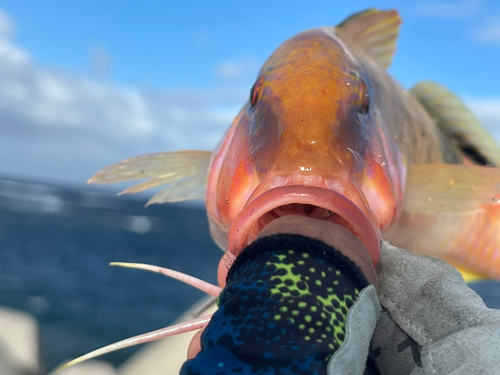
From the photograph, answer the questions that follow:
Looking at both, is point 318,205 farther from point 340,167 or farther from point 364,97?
point 364,97

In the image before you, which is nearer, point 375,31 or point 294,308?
point 294,308

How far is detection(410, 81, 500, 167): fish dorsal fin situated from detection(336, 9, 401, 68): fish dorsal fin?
71cm

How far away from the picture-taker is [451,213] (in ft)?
6.24

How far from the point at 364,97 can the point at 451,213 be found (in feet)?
2.57

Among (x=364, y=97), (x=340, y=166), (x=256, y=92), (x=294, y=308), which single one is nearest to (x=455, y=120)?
(x=364, y=97)

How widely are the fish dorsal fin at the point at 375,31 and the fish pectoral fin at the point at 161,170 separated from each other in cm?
117

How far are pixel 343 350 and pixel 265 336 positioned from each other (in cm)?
15

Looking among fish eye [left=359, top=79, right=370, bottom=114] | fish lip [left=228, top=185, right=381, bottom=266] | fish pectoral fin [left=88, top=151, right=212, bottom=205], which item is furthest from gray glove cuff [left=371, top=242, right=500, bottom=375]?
fish pectoral fin [left=88, top=151, right=212, bottom=205]

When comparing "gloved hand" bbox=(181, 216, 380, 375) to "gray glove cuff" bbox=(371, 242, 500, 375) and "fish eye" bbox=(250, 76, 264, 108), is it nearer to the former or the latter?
"gray glove cuff" bbox=(371, 242, 500, 375)

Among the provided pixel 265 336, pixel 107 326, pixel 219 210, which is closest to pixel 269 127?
pixel 219 210

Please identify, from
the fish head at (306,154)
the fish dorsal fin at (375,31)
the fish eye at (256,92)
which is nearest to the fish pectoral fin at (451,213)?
the fish head at (306,154)

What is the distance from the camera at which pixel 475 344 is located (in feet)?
2.44

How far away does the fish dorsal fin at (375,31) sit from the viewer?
7.97 ft

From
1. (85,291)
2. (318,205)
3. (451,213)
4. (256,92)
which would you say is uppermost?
(256,92)
